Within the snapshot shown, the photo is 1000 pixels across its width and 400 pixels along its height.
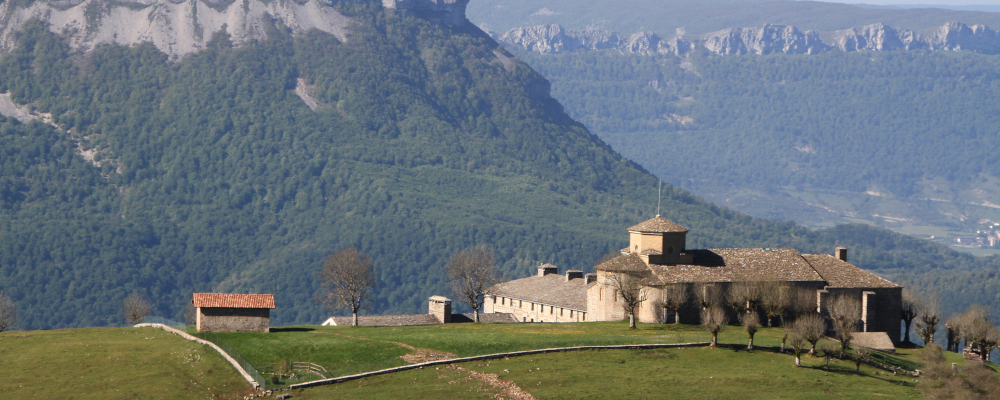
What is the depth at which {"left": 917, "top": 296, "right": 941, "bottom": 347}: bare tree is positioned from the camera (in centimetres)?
11525

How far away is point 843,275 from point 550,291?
32.7 meters

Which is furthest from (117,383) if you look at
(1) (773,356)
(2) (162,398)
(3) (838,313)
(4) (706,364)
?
(3) (838,313)

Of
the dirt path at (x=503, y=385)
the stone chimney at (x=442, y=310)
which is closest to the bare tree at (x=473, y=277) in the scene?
the stone chimney at (x=442, y=310)

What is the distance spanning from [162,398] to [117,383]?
4876 mm

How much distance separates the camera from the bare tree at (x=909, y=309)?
392 ft

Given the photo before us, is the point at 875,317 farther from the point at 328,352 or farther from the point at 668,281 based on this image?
the point at 328,352

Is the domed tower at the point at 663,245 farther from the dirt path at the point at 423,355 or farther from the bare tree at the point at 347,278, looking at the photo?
the dirt path at the point at 423,355

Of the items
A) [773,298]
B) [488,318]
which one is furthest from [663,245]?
[488,318]

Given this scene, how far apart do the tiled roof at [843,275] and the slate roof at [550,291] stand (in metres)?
22.5

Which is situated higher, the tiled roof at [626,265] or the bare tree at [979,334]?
the tiled roof at [626,265]

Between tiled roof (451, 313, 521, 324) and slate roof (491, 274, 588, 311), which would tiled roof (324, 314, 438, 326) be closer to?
tiled roof (451, 313, 521, 324)

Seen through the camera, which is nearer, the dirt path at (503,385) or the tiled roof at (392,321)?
the dirt path at (503,385)

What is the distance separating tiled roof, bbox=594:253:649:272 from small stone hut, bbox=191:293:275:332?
98.9ft

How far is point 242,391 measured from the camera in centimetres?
8300
